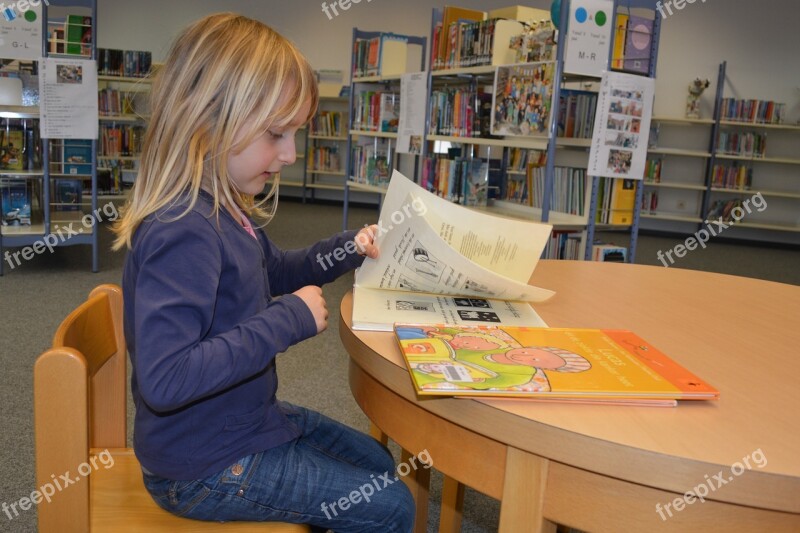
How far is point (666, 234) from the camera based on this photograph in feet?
25.7

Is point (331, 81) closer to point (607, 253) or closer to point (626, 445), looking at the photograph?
point (607, 253)

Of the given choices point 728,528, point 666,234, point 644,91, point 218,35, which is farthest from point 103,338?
point 666,234

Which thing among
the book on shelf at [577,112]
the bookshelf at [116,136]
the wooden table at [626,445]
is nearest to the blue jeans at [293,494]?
the wooden table at [626,445]

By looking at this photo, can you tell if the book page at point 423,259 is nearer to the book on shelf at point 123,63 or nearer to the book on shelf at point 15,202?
the book on shelf at point 15,202

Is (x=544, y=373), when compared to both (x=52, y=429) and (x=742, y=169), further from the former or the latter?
(x=742, y=169)

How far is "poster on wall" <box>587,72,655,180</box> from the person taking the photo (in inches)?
118

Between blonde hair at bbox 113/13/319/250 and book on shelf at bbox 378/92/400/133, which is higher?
book on shelf at bbox 378/92/400/133

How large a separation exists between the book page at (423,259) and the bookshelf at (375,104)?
3499 millimetres

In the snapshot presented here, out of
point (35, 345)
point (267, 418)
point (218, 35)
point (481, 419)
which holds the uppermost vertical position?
point (218, 35)

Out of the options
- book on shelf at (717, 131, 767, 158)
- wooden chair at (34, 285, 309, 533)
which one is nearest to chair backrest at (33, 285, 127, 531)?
wooden chair at (34, 285, 309, 533)

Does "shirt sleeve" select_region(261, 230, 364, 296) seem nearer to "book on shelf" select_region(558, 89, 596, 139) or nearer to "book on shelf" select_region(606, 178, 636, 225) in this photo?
"book on shelf" select_region(606, 178, 636, 225)

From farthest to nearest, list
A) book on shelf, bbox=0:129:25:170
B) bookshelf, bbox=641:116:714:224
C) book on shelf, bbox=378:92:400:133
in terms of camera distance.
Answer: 1. bookshelf, bbox=641:116:714:224
2. book on shelf, bbox=378:92:400:133
3. book on shelf, bbox=0:129:25:170

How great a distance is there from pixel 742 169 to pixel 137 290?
310 inches

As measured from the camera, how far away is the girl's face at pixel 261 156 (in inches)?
37.0
